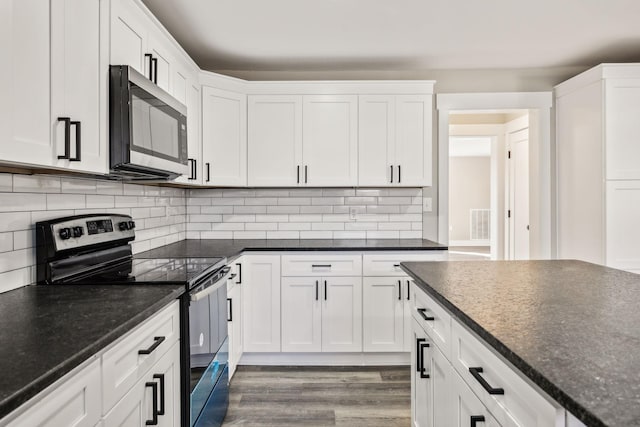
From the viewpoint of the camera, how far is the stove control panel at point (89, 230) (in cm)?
168

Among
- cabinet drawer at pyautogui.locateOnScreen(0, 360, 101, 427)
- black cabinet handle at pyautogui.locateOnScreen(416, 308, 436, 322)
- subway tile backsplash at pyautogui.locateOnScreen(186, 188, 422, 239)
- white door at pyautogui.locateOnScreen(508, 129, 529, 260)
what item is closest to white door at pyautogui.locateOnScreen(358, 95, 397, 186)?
subway tile backsplash at pyautogui.locateOnScreen(186, 188, 422, 239)

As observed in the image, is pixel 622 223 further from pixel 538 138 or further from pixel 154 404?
pixel 154 404

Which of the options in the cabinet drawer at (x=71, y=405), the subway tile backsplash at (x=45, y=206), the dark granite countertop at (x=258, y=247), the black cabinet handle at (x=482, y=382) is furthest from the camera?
the dark granite countertop at (x=258, y=247)

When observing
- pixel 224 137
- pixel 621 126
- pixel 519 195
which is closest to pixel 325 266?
pixel 224 137

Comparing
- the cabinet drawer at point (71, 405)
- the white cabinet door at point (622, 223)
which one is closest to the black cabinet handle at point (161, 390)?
the cabinet drawer at point (71, 405)

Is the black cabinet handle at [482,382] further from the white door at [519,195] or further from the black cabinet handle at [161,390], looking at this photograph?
the white door at [519,195]

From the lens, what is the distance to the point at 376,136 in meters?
3.20

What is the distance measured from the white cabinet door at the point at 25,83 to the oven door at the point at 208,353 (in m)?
0.81

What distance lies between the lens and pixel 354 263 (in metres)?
2.94

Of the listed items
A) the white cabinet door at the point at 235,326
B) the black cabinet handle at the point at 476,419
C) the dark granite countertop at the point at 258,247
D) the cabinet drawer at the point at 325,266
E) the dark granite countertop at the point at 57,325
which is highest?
the dark granite countertop at the point at 258,247

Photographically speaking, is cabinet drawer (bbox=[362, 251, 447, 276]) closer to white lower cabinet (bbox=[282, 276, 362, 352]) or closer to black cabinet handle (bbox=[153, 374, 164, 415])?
white lower cabinet (bbox=[282, 276, 362, 352])

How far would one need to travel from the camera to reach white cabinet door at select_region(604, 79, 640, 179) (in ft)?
9.71

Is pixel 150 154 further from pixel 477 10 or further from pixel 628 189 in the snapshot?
pixel 628 189

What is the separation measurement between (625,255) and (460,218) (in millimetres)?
7673
